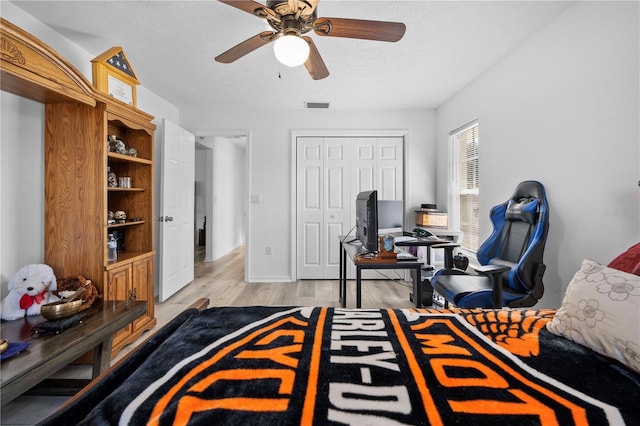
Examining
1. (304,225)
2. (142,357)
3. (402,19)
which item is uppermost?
(402,19)

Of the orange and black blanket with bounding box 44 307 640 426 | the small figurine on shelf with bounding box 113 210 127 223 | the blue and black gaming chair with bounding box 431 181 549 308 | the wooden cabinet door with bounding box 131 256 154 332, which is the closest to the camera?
the orange and black blanket with bounding box 44 307 640 426

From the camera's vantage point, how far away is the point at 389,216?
368 centimetres

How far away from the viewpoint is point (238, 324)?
1.21m

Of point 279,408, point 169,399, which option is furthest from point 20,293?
point 279,408

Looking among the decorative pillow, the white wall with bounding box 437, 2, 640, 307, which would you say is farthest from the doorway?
the decorative pillow

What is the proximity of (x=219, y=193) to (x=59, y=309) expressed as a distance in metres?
4.45

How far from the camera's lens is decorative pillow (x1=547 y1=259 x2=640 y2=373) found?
91 centimetres

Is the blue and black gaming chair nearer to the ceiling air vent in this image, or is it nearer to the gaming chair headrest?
the gaming chair headrest

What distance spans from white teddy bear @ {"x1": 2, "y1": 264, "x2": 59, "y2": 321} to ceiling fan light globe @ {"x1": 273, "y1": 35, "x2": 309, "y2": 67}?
2027 millimetres

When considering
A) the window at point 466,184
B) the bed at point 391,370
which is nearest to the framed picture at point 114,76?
the bed at point 391,370

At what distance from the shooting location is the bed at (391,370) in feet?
2.29

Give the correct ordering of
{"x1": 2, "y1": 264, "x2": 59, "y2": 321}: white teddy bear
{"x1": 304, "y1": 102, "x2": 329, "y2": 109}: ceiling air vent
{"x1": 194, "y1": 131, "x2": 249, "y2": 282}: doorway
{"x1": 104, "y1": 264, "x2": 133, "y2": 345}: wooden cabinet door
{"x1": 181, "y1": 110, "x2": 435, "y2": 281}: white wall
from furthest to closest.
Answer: {"x1": 194, "y1": 131, "x2": 249, "y2": 282}: doorway, {"x1": 181, "y1": 110, "x2": 435, "y2": 281}: white wall, {"x1": 304, "y1": 102, "x2": 329, "y2": 109}: ceiling air vent, {"x1": 104, "y1": 264, "x2": 133, "y2": 345}: wooden cabinet door, {"x1": 2, "y1": 264, "x2": 59, "y2": 321}: white teddy bear

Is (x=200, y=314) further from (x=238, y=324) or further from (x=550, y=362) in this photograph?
(x=550, y=362)

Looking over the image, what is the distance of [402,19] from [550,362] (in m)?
2.26
